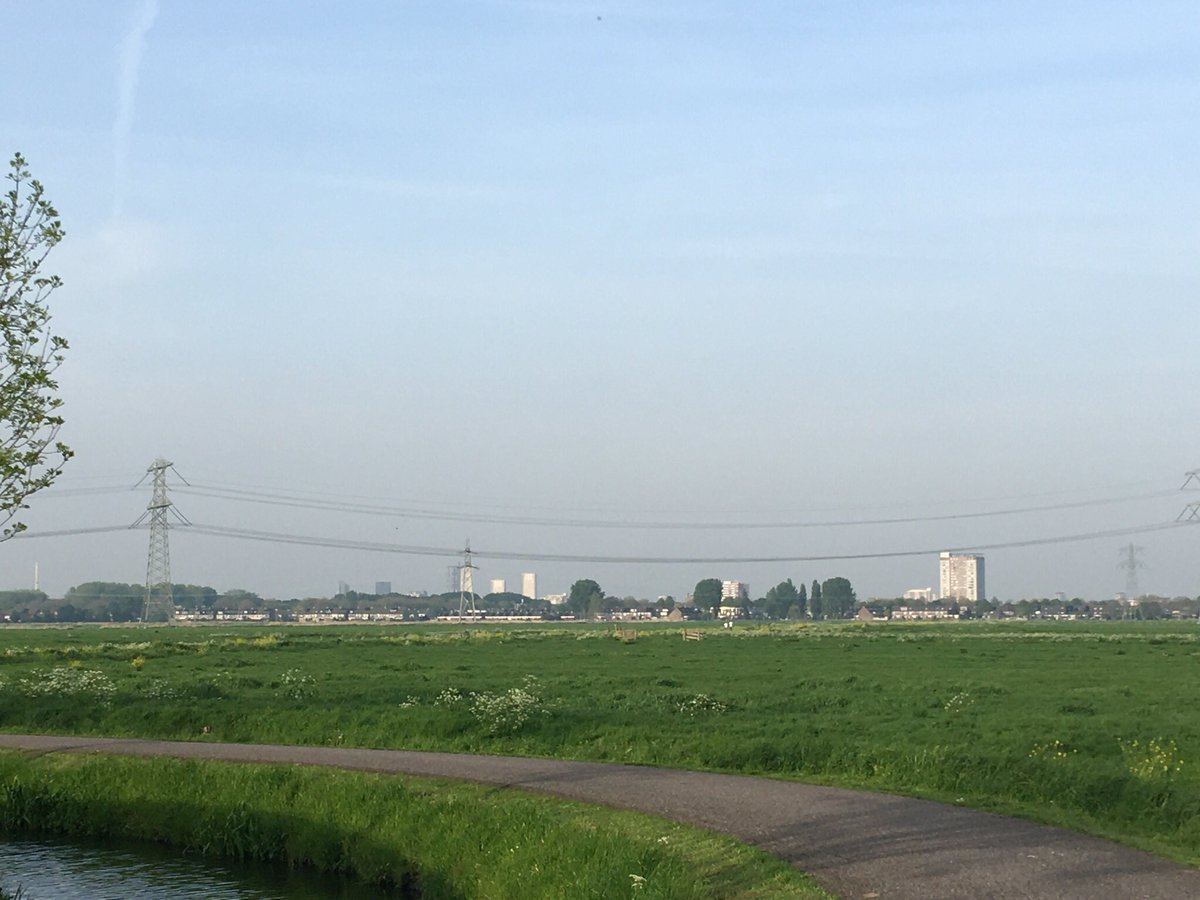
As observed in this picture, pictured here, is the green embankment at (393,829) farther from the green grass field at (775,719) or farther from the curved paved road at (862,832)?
the green grass field at (775,719)

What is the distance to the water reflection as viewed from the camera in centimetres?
1988

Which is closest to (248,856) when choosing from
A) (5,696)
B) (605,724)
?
(605,724)

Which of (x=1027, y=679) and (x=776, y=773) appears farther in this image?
(x=1027, y=679)

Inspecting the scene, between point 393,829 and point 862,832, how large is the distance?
23.4ft

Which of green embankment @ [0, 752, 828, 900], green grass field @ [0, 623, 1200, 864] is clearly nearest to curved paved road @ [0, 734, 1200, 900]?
green embankment @ [0, 752, 828, 900]

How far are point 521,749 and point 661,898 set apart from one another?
42.4 ft

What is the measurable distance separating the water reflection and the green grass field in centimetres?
623

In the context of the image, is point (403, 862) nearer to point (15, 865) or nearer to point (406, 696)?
point (15, 865)

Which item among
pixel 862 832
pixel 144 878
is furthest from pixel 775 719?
pixel 144 878

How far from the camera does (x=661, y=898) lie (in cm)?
1409

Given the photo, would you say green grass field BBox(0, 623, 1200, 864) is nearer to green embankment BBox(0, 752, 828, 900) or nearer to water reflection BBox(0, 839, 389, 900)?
green embankment BBox(0, 752, 828, 900)

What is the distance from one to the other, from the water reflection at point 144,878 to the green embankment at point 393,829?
0.42m

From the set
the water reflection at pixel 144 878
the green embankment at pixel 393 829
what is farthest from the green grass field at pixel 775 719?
the water reflection at pixel 144 878

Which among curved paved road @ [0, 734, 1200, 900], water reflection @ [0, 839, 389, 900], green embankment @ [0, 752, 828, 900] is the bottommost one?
water reflection @ [0, 839, 389, 900]
